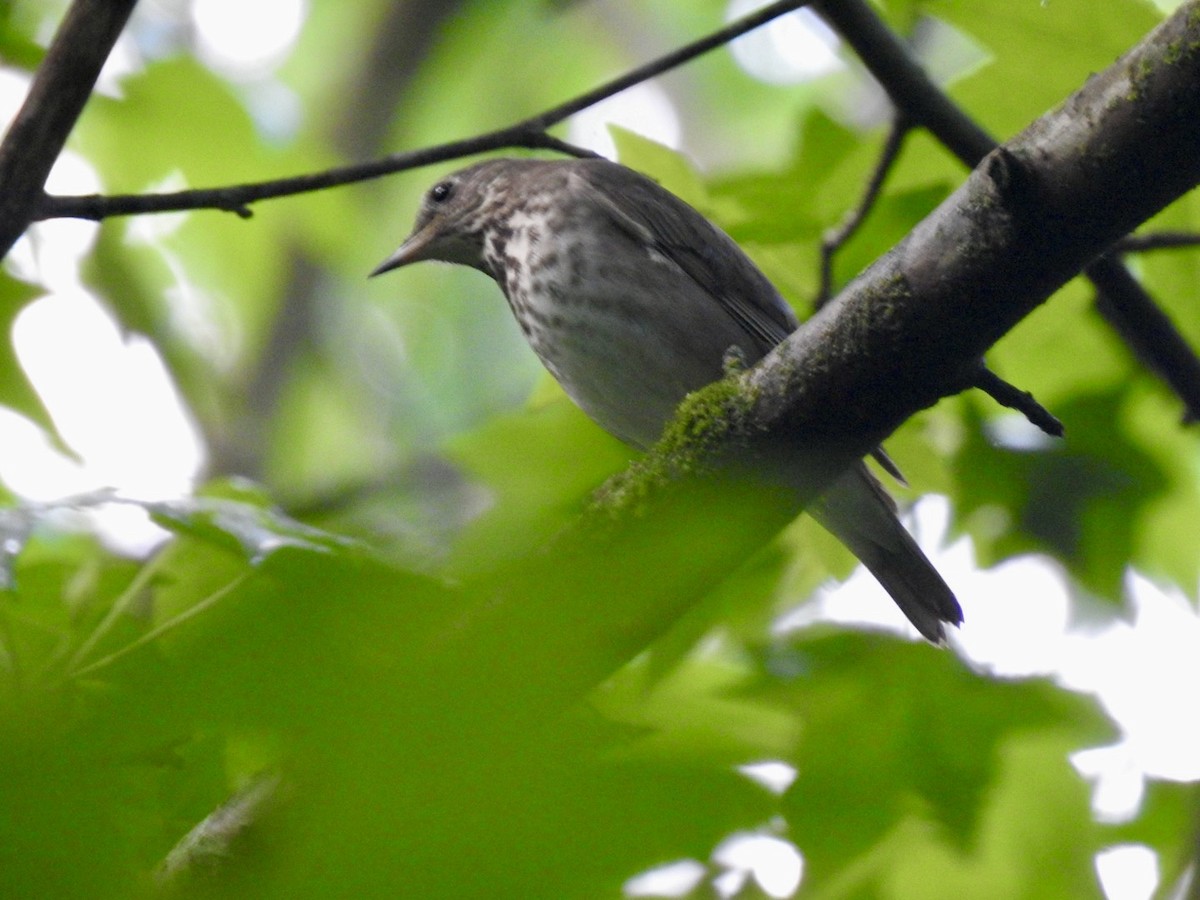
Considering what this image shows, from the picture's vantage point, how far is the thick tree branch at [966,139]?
3213 millimetres

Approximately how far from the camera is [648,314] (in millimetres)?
3699

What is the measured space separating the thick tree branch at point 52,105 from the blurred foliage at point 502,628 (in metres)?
0.58

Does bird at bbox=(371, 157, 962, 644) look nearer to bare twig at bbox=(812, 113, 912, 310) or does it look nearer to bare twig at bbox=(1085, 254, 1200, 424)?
bare twig at bbox=(812, 113, 912, 310)

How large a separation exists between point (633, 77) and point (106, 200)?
4.24 feet

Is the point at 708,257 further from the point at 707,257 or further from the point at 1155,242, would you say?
the point at 1155,242

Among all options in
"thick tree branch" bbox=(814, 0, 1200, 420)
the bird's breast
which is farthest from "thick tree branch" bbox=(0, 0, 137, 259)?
"thick tree branch" bbox=(814, 0, 1200, 420)

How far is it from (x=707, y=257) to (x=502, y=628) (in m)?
2.89

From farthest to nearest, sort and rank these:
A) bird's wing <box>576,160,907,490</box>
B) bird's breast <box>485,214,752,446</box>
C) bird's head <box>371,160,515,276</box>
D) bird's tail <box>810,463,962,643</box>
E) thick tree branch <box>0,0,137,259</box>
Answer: bird's head <box>371,160,515,276</box> < bird's wing <box>576,160,907,490</box> < bird's breast <box>485,214,752,446</box> < bird's tail <box>810,463,962,643</box> < thick tree branch <box>0,0,137,259</box>

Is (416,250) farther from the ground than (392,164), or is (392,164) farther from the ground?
(392,164)

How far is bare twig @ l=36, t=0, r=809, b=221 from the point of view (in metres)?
2.55

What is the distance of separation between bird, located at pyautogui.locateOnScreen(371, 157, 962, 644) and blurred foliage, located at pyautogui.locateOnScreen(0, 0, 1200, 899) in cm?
14

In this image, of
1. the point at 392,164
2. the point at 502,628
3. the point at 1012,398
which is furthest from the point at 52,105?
the point at 1012,398

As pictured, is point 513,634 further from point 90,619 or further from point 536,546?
point 90,619

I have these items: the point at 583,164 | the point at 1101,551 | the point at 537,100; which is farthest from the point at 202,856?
the point at 537,100
